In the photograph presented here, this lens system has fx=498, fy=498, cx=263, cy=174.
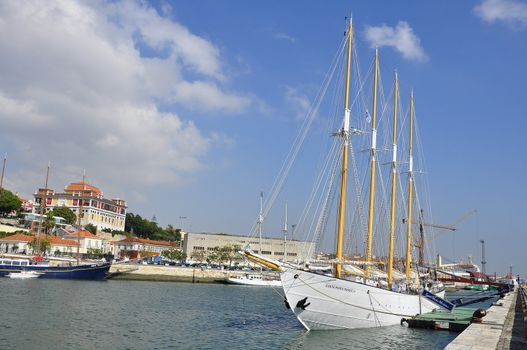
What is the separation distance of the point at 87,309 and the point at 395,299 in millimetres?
26953

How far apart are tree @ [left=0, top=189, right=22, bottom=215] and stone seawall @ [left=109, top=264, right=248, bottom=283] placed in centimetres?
6972

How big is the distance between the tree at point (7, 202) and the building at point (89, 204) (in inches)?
568

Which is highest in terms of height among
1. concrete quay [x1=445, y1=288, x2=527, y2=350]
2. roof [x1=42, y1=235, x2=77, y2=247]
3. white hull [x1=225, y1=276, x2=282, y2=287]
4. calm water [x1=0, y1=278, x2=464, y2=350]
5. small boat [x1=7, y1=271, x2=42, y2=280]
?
roof [x1=42, y1=235, x2=77, y2=247]

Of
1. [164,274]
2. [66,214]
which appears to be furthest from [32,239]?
[164,274]

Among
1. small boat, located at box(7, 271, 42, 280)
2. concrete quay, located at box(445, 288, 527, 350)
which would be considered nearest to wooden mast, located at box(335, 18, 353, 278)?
concrete quay, located at box(445, 288, 527, 350)

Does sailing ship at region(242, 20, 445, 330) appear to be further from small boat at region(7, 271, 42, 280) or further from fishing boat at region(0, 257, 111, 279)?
small boat at region(7, 271, 42, 280)

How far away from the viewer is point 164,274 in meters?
106

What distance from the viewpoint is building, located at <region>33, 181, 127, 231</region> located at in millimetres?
177750

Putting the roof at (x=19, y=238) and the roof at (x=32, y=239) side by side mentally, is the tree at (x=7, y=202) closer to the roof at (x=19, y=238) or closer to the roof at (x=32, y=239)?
the roof at (x=32, y=239)

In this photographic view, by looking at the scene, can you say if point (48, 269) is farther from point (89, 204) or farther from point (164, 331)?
point (89, 204)

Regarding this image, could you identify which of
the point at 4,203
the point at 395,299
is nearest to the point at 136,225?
the point at 4,203

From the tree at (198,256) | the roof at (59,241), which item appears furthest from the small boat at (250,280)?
the roof at (59,241)

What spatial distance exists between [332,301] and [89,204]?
15817cm

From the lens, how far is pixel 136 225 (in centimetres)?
19988
